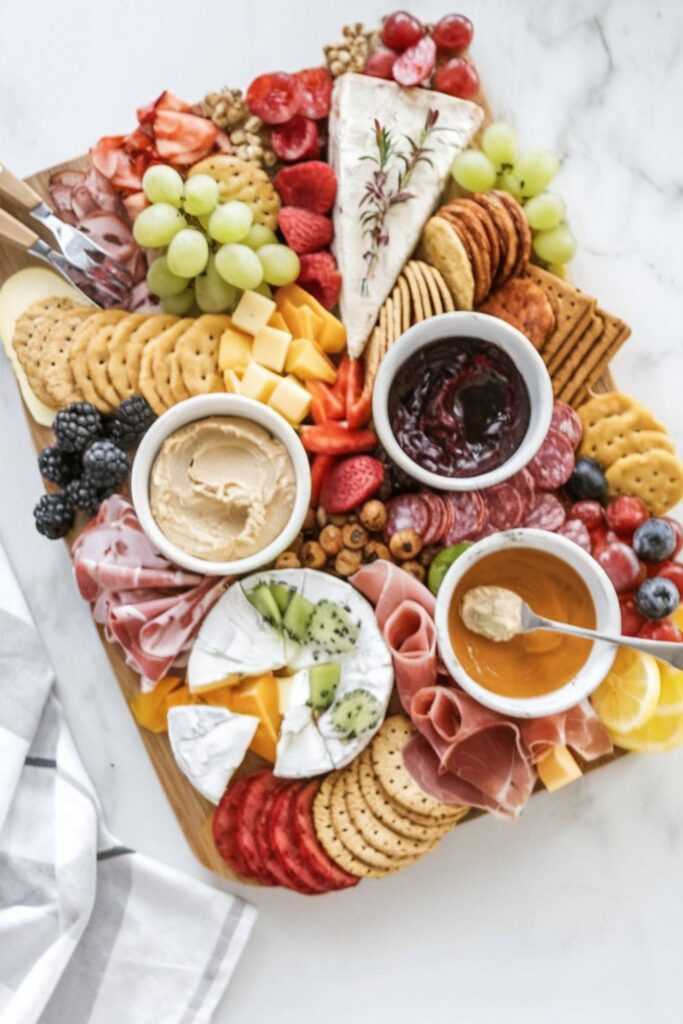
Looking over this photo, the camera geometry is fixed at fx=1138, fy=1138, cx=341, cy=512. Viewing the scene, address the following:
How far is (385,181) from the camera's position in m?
1.97

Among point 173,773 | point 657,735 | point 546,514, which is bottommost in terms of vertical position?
point 173,773

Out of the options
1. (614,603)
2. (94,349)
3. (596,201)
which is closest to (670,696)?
(614,603)

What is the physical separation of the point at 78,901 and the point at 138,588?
568 millimetres

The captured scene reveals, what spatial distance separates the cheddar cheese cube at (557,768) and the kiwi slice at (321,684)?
0.38m

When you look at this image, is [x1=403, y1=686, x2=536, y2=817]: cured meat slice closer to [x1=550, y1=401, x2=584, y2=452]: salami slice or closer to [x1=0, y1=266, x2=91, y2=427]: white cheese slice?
[x1=550, y1=401, x2=584, y2=452]: salami slice

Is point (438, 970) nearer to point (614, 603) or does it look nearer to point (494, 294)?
point (614, 603)

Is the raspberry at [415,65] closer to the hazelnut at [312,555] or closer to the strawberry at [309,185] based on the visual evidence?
the strawberry at [309,185]

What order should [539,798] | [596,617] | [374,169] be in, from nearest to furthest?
1. [596,617]
2. [374,169]
3. [539,798]

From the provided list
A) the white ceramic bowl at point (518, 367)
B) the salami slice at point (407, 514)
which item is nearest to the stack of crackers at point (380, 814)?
the salami slice at point (407, 514)

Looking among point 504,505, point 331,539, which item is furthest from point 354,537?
point 504,505

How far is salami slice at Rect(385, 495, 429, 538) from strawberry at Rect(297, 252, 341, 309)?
37 cm

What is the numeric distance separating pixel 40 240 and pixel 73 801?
99 centimetres

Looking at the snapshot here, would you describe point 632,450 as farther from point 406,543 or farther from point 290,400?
point 290,400

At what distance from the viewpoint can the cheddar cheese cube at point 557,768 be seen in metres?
1.92
